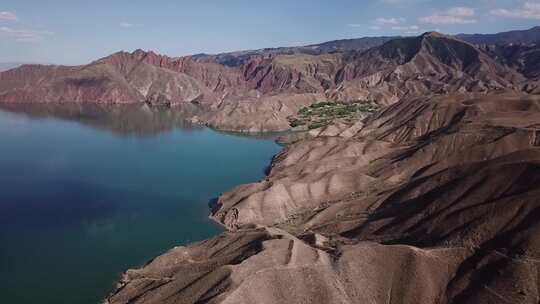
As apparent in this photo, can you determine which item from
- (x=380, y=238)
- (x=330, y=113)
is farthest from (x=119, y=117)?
(x=380, y=238)

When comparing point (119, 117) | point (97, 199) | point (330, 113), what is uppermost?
point (119, 117)

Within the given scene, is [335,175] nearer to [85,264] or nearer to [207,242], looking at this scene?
[207,242]

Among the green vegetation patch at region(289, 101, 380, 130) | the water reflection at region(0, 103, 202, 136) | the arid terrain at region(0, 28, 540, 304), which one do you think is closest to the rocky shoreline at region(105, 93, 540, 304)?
the arid terrain at region(0, 28, 540, 304)

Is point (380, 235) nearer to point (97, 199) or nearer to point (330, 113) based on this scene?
point (97, 199)

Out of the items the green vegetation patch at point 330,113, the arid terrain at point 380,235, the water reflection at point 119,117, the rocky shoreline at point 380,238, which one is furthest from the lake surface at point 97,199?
the green vegetation patch at point 330,113

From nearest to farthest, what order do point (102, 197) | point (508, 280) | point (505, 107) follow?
point (508, 280) < point (102, 197) < point (505, 107)

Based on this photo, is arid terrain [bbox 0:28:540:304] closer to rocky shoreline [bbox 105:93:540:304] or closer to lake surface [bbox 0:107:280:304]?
rocky shoreline [bbox 105:93:540:304]

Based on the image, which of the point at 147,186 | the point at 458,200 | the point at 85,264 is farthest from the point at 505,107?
the point at 85,264
